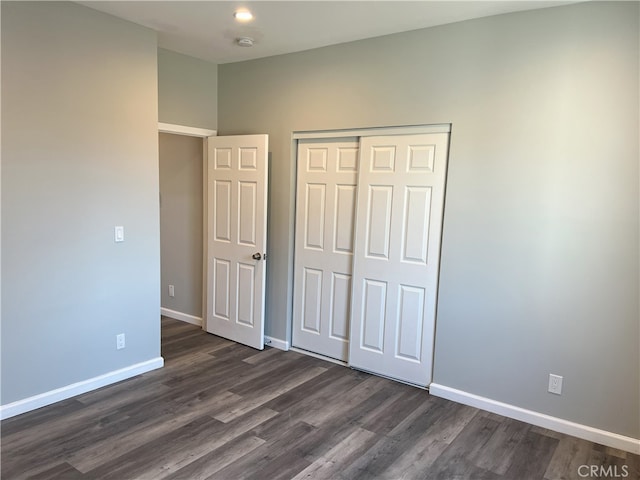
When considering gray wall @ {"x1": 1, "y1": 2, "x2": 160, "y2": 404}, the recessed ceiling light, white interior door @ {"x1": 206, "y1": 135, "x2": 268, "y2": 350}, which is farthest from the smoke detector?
white interior door @ {"x1": 206, "y1": 135, "x2": 268, "y2": 350}

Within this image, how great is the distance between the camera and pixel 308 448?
101 inches

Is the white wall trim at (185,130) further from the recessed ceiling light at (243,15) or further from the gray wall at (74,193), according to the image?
the recessed ceiling light at (243,15)

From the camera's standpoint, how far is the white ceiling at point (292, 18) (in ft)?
9.03

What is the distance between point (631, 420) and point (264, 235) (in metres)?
2.98

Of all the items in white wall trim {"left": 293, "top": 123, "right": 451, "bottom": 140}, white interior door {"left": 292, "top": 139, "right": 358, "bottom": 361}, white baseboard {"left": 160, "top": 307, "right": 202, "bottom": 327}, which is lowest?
white baseboard {"left": 160, "top": 307, "right": 202, "bottom": 327}

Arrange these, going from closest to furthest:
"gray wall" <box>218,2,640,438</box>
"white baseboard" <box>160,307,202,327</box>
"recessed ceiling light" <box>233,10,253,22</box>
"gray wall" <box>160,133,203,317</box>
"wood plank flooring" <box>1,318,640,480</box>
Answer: "wood plank flooring" <box>1,318,640,480</box>, "gray wall" <box>218,2,640,438</box>, "recessed ceiling light" <box>233,10,253,22</box>, "gray wall" <box>160,133,203,317</box>, "white baseboard" <box>160,307,202,327</box>

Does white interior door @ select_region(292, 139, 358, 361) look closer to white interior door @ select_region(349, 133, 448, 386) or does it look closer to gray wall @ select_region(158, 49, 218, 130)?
white interior door @ select_region(349, 133, 448, 386)

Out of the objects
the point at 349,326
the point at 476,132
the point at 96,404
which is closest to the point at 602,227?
the point at 476,132

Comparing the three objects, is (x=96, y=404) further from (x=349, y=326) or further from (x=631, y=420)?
(x=631, y=420)

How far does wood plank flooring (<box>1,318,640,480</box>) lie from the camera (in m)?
2.36

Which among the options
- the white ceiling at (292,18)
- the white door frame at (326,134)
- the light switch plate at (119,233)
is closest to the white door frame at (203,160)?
the white ceiling at (292,18)

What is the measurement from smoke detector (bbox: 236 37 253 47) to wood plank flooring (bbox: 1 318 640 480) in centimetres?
272

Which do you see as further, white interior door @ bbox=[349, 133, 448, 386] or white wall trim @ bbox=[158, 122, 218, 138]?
white wall trim @ bbox=[158, 122, 218, 138]

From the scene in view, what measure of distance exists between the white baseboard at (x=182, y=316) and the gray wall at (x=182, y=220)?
0.05m
